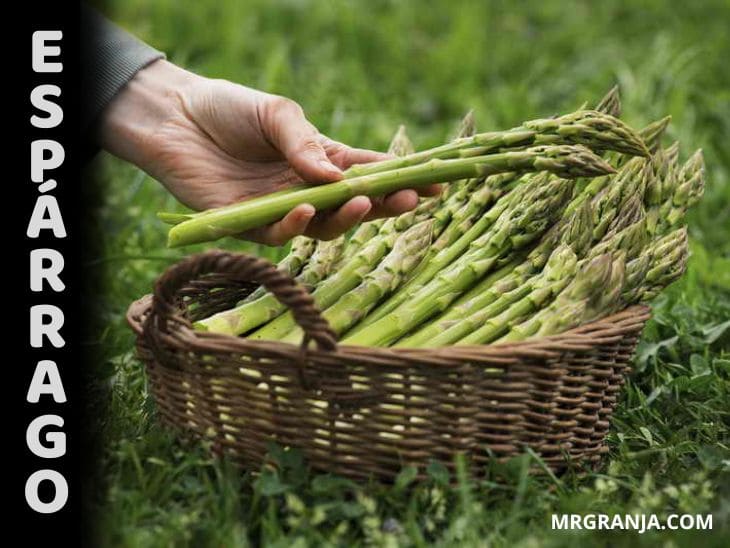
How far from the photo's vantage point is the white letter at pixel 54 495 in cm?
287

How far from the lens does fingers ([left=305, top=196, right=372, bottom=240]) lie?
3285mm

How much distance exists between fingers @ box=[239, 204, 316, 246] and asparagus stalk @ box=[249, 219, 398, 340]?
17 centimetres

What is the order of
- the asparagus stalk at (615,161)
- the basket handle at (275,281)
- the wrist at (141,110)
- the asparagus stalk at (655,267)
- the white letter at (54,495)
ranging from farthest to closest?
the wrist at (141,110) < the asparagus stalk at (615,161) < the asparagus stalk at (655,267) < the white letter at (54,495) < the basket handle at (275,281)

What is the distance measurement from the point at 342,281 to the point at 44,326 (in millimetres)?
829

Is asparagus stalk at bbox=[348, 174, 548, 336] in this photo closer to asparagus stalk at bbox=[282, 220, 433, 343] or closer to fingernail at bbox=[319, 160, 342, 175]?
asparagus stalk at bbox=[282, 220, 433, 343]

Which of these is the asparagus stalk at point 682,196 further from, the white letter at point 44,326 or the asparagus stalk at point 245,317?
the white letter at point 44,326

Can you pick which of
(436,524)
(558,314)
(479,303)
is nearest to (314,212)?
(479,303)

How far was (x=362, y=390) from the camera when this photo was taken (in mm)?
2781

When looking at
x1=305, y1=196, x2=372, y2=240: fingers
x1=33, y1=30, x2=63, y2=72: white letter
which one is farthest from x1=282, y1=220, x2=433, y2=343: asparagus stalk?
x1=33, y1=30, x2=63, y2=72: white letter

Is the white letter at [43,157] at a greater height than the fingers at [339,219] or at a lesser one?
greater

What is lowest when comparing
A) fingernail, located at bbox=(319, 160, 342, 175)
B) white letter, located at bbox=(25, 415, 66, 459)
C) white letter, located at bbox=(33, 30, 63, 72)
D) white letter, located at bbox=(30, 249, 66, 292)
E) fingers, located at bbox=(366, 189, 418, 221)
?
white letter, located at bbox=(25, 415, 66, 459)

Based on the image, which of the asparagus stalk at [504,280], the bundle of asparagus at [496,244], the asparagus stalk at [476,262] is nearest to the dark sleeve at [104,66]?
the bundle of asparagus at [496,244]

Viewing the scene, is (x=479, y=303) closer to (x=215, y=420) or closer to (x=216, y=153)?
(x=215, y=420)

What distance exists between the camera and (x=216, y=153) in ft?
12.2
